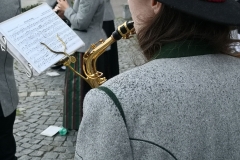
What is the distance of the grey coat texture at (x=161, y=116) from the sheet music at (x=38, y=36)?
2.60ft

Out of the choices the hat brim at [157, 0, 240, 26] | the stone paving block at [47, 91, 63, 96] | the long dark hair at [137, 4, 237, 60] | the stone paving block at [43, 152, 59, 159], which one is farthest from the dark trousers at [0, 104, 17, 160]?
the stone paving block at [47, 91, 63, 96]

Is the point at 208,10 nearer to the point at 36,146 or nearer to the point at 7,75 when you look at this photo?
the point at 7,75

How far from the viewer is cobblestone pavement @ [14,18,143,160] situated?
11.6 ft

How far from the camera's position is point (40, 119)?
4.24 meters

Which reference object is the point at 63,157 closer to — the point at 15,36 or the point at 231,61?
the point at 15,36

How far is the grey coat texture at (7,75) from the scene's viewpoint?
2092 millimetres

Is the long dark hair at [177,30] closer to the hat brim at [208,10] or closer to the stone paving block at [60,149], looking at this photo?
the hat brim at [208,10]

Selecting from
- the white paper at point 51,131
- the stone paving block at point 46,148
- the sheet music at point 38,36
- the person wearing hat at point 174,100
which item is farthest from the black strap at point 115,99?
the white paper at point 51,131

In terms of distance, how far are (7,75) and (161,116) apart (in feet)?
5.05

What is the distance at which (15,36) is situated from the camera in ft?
5.57

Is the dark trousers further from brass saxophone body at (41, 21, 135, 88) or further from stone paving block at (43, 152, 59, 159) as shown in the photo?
stone paving block at (43, 152, 59, 159)

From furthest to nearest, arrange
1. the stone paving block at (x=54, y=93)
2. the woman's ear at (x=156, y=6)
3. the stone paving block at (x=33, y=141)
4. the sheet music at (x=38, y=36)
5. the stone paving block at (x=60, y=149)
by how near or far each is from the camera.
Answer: the stone paving block at (x=54, y=93), the stone paving block at (x=33, y=141), the stone paving block at (x=60, y=149), the sheet music at (x=38, y=36), the woman's ear at (x=156, y=6)

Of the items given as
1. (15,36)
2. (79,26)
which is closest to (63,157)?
(79,26)

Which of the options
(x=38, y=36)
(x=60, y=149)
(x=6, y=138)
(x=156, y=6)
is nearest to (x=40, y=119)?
(x=60, y=149)
